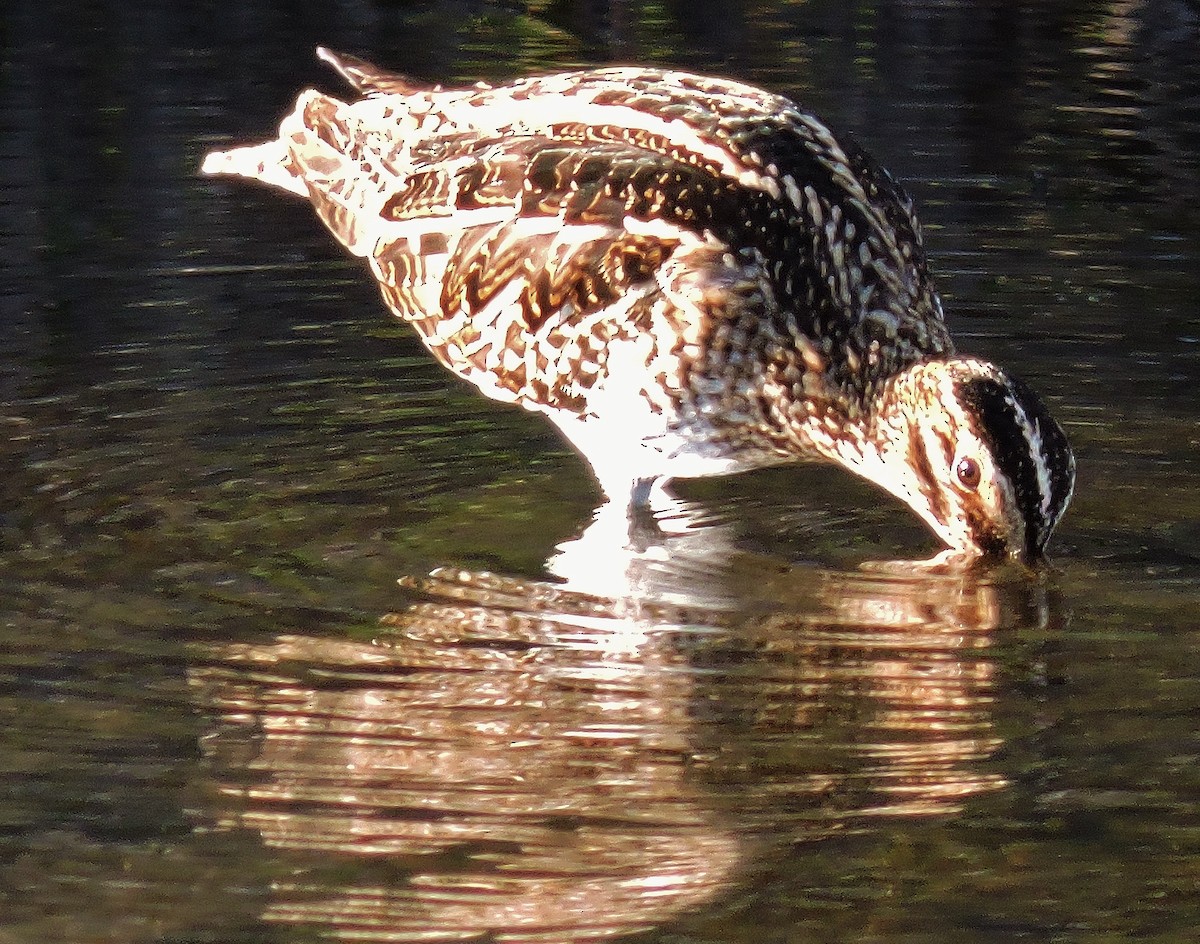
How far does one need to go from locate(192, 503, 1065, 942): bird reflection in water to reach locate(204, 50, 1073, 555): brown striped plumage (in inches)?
23.3

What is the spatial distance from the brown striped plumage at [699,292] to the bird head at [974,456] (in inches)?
0.5

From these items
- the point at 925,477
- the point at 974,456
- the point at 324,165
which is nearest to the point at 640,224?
the point at 925,477

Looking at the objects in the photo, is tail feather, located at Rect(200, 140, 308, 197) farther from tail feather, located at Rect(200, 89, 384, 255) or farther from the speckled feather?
the speckled feather

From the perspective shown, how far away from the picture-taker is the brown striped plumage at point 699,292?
7.60m

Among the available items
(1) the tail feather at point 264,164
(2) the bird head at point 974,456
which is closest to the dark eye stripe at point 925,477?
(2) the bird head at point 974,456

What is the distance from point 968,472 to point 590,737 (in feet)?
5.97

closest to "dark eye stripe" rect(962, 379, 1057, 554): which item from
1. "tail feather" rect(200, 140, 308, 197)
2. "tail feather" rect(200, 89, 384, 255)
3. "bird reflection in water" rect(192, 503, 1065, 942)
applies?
"bird reflection in water" rect(192, 503, 1065, 942)

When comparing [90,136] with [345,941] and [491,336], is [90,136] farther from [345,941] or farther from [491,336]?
[345,941]

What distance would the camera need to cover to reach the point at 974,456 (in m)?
7.15

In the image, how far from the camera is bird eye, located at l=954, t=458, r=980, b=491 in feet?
23.5

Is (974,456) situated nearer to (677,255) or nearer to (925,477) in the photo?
(925,477)

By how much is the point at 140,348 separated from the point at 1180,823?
5.29m

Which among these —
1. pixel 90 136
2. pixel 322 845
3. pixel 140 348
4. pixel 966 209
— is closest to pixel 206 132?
pixel 90 136

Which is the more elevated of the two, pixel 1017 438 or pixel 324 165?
pixel 324 165
